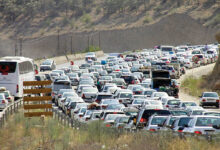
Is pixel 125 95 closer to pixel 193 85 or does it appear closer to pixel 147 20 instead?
pixel 193 85

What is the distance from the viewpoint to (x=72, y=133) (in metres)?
25.7

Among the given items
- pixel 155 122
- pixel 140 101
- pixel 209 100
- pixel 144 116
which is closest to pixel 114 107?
pixel 140 101

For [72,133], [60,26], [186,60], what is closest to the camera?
[72,133]

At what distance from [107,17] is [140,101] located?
141 metres

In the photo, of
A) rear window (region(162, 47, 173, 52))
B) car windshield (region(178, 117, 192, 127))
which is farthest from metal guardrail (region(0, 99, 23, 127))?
rear window (region(162, 47, 173, 52))

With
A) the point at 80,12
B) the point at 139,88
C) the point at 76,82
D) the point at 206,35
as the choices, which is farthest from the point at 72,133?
the point at 80,12

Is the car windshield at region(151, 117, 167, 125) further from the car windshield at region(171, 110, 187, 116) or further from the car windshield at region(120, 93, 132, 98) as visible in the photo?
the car windshield at region(120, 93, 132, 98)

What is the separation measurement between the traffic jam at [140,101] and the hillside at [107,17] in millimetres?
66025

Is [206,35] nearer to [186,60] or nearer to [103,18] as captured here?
[103,18]

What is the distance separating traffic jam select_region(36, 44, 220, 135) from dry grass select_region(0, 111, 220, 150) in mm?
880

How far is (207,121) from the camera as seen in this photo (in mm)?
20672

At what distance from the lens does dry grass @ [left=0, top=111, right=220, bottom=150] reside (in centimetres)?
1828

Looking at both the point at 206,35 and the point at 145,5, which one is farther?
the point at 145,5

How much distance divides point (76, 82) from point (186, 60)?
21.6 m
